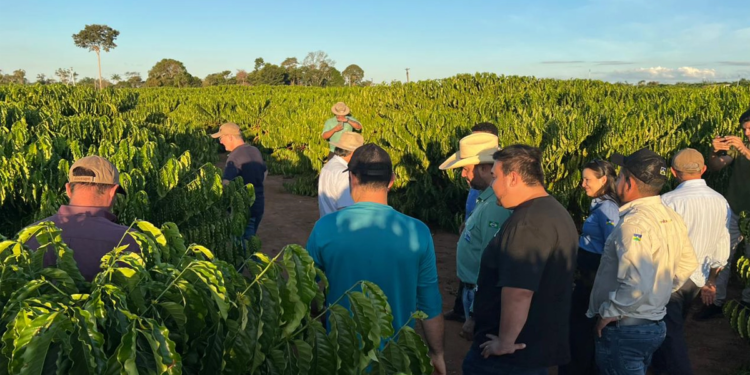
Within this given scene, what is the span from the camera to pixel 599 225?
410 centimetres

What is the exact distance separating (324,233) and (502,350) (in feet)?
3.58

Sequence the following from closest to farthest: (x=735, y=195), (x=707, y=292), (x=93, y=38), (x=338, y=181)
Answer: (x=707, y=292) → (x=338, y=181) → (x=735, y=195) → (x=93, y=38)

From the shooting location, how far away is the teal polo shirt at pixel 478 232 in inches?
135

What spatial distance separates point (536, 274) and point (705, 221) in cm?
260

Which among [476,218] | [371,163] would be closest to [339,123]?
[476,218]

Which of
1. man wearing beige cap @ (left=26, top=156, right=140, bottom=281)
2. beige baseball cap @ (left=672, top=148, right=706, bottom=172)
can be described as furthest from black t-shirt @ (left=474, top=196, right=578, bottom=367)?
beige baseball cap @ (left=672, top=148, right=706, bottom=172)

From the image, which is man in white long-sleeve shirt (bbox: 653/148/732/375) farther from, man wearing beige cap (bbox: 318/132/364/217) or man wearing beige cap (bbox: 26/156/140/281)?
man wearing beige cap (bbox: 26/156/140/281)

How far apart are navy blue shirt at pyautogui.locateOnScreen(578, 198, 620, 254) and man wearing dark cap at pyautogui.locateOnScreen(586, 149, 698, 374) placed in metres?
0.69

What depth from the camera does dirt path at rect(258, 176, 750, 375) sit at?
5.10 metres

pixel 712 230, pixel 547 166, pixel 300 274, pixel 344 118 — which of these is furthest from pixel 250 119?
pixel 300 274

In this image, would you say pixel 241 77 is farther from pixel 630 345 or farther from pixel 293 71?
pixel 630 345

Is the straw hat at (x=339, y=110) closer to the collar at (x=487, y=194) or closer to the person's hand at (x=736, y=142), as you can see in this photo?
the person's hand at (x=736, y=142)

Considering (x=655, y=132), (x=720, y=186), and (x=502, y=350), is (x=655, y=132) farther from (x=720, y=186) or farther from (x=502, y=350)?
(x=502, y=350)

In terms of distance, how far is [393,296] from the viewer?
2693 mm
